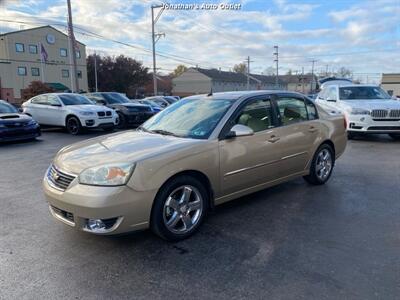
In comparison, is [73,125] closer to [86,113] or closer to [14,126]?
[86,113]

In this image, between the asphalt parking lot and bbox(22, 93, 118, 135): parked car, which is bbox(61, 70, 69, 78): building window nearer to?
bbox(22, 93, 118, 135): parked car

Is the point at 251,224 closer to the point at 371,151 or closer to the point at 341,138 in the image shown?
the point at 341,138

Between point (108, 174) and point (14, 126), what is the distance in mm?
8693

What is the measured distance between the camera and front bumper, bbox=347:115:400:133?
9.81 metres

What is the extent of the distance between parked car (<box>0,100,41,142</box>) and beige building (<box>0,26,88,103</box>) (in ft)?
134

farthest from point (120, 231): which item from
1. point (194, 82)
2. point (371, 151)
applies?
point (194, 82)

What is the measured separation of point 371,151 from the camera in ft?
28.6

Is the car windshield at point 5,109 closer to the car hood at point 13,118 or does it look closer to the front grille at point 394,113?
the car hood at point 13,118

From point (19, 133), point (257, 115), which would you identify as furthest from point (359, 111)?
point (19, 133)

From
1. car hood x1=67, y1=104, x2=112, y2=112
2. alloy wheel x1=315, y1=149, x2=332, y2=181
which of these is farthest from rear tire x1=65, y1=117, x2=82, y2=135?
alloy wheel x1=315, y1=149, x2=332, y2=181

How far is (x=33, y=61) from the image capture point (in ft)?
161

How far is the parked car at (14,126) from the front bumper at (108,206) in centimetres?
815

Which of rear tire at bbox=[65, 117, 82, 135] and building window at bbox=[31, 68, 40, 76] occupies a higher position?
building window at bbox=[31, 68, 40, 76]

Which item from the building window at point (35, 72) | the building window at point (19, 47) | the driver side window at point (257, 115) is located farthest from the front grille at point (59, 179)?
the building window at point (35, 72)
